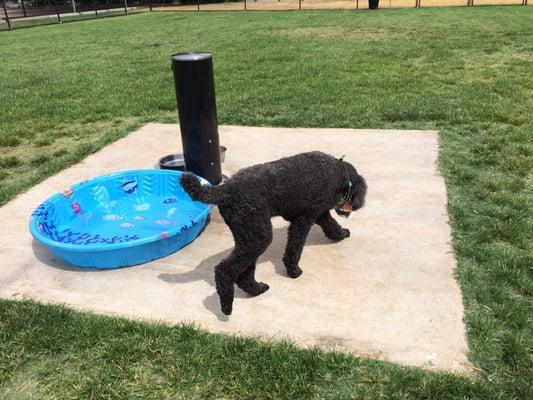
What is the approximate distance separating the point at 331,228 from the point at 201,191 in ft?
4.50

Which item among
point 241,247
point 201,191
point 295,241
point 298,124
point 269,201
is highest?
point 201,191

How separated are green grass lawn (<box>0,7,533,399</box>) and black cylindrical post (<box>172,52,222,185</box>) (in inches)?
80.2

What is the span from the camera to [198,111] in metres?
4.72

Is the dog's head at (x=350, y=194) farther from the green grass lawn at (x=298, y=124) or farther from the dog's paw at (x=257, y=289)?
the green grass lawn at (x=298, y=124)

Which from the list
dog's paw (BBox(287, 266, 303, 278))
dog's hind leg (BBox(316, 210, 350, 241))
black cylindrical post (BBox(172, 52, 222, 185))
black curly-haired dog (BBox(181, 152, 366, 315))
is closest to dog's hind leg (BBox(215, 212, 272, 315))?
black curly-haired dog (BBox(181, 152, 366, 315))

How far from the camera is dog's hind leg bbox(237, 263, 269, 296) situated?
3.39 meters

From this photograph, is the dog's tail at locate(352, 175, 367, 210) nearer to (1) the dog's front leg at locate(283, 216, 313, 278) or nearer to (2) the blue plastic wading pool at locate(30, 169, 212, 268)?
(1) the dog's front leg at locate(283, 216, 313, 278)

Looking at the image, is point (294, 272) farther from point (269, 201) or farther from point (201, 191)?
point (201, 191)

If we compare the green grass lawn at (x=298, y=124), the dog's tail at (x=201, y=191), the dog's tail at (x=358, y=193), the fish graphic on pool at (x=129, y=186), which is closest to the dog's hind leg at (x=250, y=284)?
the green grass lawn at (x=298, y=124)

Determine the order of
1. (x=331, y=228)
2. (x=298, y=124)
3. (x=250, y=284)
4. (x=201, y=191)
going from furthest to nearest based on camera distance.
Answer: (x=298, y=124) < (x=331, y=228) < (x=250, y=284) < (x=201, y=191)

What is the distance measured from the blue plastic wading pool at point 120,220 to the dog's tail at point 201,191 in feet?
2.64

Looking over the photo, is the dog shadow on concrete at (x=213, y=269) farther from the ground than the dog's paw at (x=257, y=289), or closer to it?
closer to it

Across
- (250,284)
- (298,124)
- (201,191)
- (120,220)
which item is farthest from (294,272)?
(298,124)

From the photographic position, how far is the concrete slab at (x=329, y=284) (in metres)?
3.07
